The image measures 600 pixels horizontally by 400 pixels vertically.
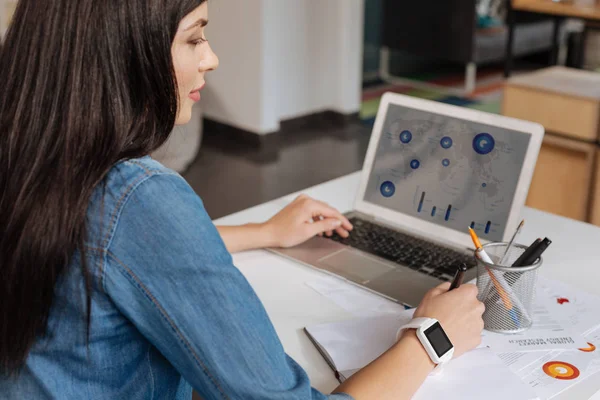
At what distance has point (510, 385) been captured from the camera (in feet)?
3.18

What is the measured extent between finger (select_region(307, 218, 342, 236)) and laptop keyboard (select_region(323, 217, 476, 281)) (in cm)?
3

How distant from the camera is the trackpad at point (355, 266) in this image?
129 cm

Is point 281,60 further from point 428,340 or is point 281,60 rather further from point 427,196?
point 428,340

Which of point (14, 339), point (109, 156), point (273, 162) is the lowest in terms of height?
point (273, 162)

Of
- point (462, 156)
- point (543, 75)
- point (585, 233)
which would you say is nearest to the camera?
point (462, 156)

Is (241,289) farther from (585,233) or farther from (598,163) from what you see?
(598,163)

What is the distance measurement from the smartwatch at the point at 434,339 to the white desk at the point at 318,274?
0.42ft

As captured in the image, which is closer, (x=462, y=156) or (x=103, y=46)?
(x=103, y=46)

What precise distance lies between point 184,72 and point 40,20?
0.17m

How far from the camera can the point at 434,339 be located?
994 millimetres

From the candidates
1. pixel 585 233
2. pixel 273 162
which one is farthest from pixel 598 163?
pixel 273 162

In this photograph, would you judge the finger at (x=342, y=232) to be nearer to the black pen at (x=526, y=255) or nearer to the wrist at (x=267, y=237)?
the wrist at (x=267, y=237)

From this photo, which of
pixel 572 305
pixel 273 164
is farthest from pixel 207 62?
pixel 273 164

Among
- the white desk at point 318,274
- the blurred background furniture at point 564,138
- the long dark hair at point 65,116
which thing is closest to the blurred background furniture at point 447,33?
the blurred background furniture at point 564,138
